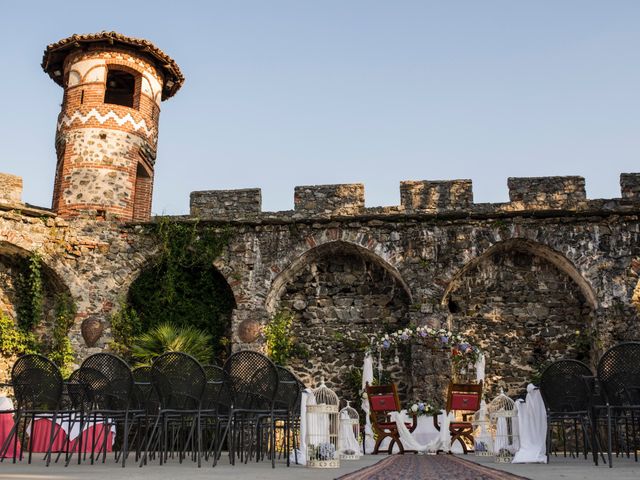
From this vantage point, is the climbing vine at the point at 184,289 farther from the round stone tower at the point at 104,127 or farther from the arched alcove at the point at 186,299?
the round stone tower at the point at 104,127

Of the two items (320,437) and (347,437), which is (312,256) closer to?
(347,437)

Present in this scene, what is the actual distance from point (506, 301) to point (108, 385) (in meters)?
8.22

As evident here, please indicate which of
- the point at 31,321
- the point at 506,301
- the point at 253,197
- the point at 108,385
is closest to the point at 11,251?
the point at 31,321

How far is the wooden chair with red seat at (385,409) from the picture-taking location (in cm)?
959

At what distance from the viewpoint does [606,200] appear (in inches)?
489

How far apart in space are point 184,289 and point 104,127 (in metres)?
3.78

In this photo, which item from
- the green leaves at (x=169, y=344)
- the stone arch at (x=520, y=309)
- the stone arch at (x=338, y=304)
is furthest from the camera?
the stone arch at (x=338, y=304)

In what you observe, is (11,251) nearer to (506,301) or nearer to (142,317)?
(142,317)

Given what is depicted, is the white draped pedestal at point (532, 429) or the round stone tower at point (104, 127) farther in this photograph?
the round stone tower at point (104, 127)

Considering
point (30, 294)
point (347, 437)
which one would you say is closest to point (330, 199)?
point (347, 437)

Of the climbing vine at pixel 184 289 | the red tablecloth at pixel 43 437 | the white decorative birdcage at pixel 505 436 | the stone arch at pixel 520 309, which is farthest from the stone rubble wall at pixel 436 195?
the red tablecloth at pixel 43 437

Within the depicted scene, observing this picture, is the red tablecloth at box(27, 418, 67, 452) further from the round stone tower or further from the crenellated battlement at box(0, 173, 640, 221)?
the round stone tower

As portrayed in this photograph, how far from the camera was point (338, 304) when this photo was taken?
13078 millimetres

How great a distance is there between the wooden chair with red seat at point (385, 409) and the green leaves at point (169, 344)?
11.6ft
